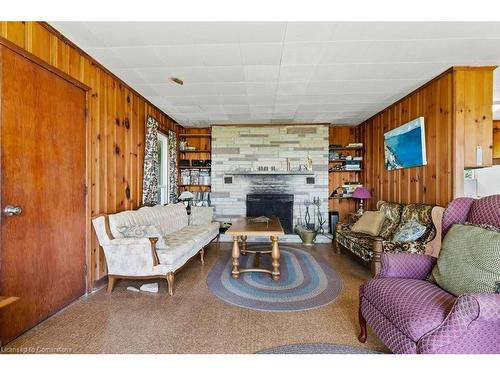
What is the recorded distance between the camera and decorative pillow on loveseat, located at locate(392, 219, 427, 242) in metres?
2.91

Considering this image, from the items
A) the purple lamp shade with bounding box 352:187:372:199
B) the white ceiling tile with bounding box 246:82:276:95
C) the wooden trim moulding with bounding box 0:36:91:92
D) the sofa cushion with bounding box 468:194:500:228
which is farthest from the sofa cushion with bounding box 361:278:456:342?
the purple lamp shade with bounding box 352:187:372:199

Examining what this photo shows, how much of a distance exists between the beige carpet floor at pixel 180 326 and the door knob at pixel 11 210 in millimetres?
914

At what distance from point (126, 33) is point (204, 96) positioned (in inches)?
63.9

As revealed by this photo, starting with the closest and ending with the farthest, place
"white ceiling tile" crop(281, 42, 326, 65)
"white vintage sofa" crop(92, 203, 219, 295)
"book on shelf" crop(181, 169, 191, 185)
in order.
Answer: "white ceiling tile" crop(281, 42, 326, 65), "white vintage sofa" crop(92, 203, 219, 295), "book on shelf" crop(181, 169, 191, 185)

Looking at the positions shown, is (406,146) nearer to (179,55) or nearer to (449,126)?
(449,126)

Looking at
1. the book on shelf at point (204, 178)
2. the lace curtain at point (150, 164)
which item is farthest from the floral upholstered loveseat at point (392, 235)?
the lace curtain at point (150, 164)

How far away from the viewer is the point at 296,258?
393cm

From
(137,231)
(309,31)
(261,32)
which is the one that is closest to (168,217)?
(137,231)

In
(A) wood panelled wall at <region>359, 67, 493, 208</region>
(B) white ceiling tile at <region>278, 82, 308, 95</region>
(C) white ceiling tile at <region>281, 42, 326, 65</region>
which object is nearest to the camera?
(C) white ceiling tile at <region>281, 42, 326, 65</region>

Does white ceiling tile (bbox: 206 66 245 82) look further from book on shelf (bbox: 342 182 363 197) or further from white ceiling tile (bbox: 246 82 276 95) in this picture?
book on shelf (bbox: 342 182 363 197)

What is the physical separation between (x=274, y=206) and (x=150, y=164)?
8.92ft

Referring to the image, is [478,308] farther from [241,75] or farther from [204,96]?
[204,96]

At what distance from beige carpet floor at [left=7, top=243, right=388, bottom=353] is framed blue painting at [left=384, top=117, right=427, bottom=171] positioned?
84.8 inches
